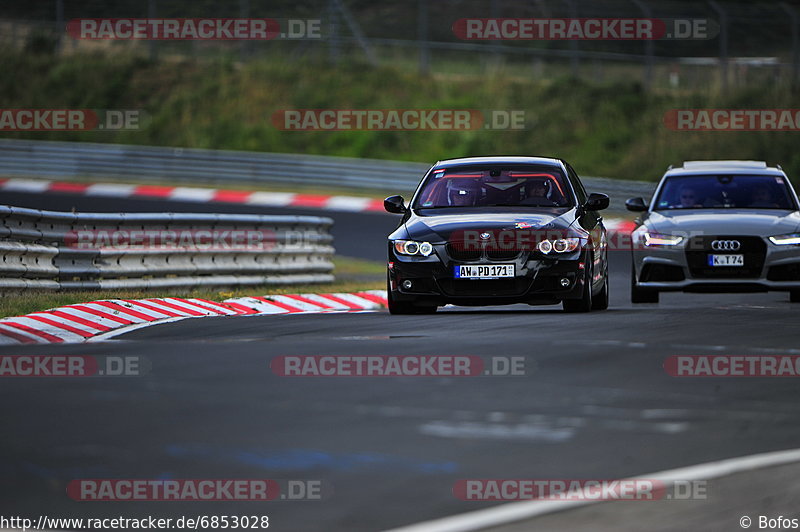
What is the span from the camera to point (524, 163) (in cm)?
1445

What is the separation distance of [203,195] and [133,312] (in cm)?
2010

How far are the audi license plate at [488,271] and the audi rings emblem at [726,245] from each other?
2638 mm

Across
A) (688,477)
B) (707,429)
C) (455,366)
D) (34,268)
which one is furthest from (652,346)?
(34,268)

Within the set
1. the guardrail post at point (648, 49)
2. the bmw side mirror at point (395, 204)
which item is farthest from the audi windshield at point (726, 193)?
the guardrail post at point (648, 49)

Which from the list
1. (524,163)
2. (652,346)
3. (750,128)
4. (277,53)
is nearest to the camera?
(652,346)

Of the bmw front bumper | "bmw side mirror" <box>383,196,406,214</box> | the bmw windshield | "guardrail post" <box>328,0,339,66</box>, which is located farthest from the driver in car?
"guardrail post" <box>328,0,339,66</box>

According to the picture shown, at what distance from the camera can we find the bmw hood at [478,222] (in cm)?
1316

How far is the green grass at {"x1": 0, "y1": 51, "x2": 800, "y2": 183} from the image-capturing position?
Answer: 36.2 m

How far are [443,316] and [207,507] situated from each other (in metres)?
8.20

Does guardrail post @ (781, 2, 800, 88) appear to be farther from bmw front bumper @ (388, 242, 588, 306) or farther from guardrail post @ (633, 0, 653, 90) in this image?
bmw front bumper @ (388, 242, 588, 306)

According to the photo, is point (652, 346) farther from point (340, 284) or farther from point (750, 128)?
point (750, 128)

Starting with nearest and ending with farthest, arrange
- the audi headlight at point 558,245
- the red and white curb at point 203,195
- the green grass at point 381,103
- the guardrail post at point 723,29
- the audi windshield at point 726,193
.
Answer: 1. the audi headlight at point 558,245
2. the audi windshield at point 726,193
3. the guardrail post at point 723,29
4. the red and white curb at point 203,195
5. the green grass at point 381,103

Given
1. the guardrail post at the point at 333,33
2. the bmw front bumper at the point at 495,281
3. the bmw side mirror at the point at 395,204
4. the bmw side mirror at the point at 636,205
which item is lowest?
the bmw front bumper at the point at 495,281

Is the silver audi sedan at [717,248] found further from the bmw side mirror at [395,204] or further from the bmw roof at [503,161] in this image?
the bmw side mirror at [395,204]
